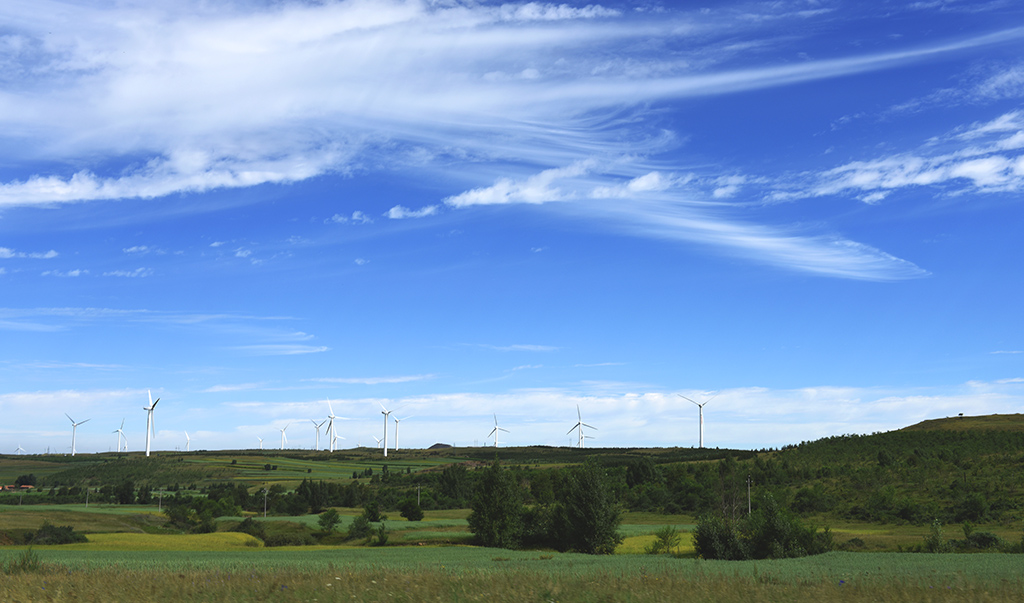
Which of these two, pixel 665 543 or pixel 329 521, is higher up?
pixel 665 543

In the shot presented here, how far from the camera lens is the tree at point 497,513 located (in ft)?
250

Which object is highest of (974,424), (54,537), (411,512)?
(974,424)

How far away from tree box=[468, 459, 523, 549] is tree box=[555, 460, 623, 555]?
436 centimetres

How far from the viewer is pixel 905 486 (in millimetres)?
104188

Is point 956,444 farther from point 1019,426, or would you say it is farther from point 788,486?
point 788,486

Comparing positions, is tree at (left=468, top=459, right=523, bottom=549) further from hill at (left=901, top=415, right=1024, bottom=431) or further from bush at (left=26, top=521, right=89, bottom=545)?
hill at (left=901, top=415, right=1024, bottom=431)

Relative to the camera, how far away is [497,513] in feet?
255

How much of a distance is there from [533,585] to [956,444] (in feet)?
463

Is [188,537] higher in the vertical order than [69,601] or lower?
lower

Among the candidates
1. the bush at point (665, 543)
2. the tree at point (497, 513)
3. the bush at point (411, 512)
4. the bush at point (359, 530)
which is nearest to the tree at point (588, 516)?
the tree at point (497, 513)

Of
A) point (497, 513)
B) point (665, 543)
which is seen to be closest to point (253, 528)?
point (497, 513)

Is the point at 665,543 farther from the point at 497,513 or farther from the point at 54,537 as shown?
the point at 54,537

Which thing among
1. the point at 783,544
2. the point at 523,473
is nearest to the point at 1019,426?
the point at 523,473

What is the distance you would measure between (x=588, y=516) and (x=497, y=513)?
1018 cm
